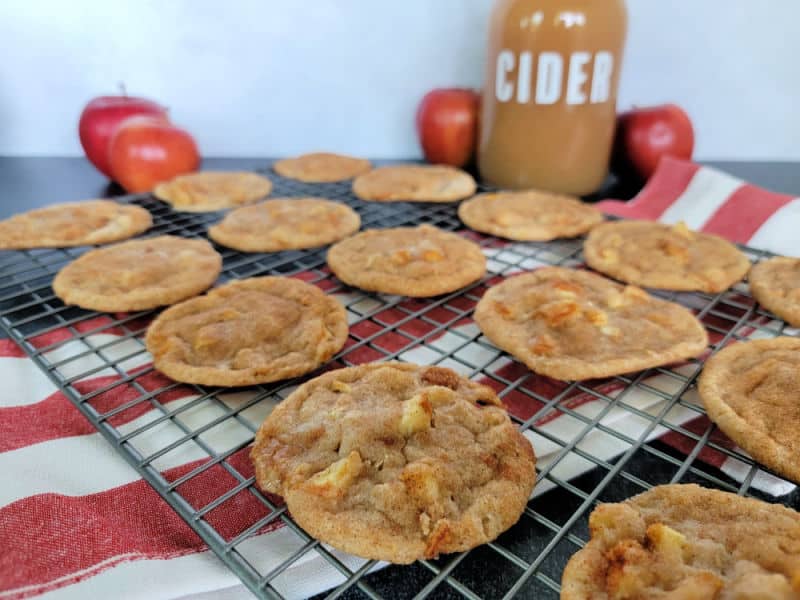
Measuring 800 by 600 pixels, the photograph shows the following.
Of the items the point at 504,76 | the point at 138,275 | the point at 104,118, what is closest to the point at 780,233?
the point at 504,76

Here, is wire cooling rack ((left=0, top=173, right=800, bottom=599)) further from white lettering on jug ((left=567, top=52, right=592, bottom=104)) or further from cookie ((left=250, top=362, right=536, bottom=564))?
white lettering on jug ((left=567, top=52, right=592, bottom=104))

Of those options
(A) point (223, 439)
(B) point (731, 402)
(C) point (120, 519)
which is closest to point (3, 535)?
(C) point (120, 519)

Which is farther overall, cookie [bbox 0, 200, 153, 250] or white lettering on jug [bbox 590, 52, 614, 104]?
white lettering on jug [bbox 590, 52, 614, 104]

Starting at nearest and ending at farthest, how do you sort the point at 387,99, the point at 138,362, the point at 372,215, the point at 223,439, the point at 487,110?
1. the point at 223,439
2. the point at 138,362
3. the point at 372,215
4. the point at 487,110
5. the point at 387,99

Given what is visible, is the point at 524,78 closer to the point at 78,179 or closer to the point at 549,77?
the point at 549,77

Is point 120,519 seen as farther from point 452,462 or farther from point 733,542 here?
point 733,542

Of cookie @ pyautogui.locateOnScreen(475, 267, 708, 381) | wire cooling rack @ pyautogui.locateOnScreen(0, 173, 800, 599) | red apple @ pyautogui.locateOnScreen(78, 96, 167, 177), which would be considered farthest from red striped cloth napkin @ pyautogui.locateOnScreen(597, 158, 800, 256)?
red apple @ pyautogui.locateOnScreen(78, 96, 167, 177)
